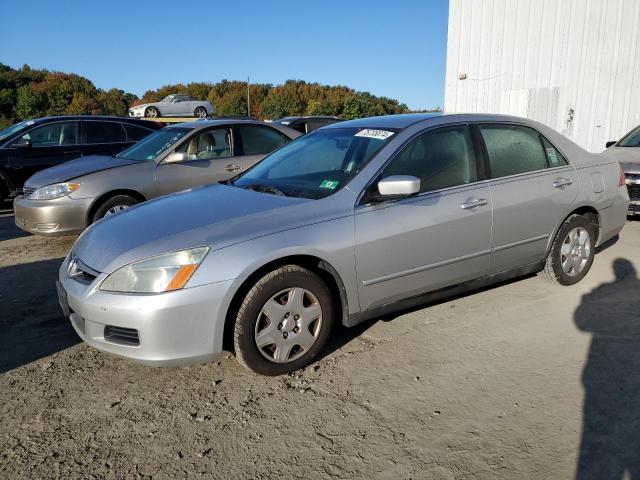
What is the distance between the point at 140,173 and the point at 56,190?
93 centimetres

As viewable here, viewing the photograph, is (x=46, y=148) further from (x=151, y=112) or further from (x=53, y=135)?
(x=151, y=112)

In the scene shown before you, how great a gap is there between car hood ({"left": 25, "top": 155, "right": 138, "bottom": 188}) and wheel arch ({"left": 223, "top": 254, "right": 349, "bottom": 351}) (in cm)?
399

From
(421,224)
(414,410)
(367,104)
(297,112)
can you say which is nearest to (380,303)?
(421,224)

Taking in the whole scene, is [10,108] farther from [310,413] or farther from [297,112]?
[310,413]

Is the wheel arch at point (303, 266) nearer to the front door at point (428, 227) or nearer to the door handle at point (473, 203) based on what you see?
the front door at point (428, 227)

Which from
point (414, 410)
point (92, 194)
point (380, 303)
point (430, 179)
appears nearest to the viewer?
point (414, 410)

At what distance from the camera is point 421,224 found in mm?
3488

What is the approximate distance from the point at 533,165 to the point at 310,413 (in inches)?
110

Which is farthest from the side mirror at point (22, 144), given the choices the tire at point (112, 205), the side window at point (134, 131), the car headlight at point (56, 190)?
the tire at point (112, 205)

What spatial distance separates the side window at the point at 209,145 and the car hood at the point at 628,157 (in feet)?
16.0

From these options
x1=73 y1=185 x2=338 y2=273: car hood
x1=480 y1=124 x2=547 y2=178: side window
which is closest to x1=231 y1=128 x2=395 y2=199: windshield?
x1=73 y1=185 x2=338 y2=273: car hood

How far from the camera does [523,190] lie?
4.07m

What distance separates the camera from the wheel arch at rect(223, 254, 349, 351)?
116 inches

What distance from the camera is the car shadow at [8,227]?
7141 mm
